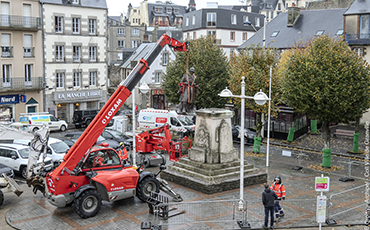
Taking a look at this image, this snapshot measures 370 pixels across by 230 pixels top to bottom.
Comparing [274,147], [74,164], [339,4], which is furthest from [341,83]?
[339,4]

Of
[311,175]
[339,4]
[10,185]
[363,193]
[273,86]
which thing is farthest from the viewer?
[339,4]

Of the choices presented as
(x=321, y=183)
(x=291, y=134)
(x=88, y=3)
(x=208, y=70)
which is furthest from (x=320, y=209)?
(x=88, y=3)

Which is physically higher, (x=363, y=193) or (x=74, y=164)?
(x=74, y=164)

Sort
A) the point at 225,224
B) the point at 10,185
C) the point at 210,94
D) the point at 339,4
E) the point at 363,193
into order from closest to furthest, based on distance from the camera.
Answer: the point at 225,224 < the point at 10,185 < the point at 363,193 < the point at 210,94 < the point at 339,4

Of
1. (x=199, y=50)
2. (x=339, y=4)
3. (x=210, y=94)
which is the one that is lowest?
(x=210, y=94)

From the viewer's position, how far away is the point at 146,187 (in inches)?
649

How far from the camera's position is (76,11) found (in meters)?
39.8

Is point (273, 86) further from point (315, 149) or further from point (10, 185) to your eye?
point (10, 185)

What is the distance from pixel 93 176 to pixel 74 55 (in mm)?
27530

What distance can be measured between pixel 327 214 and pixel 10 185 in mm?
12872

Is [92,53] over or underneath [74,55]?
over

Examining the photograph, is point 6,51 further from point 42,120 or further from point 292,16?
point 292,16

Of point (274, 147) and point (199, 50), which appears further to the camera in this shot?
point (199, 50)

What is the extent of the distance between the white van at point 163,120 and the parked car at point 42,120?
7.80m
